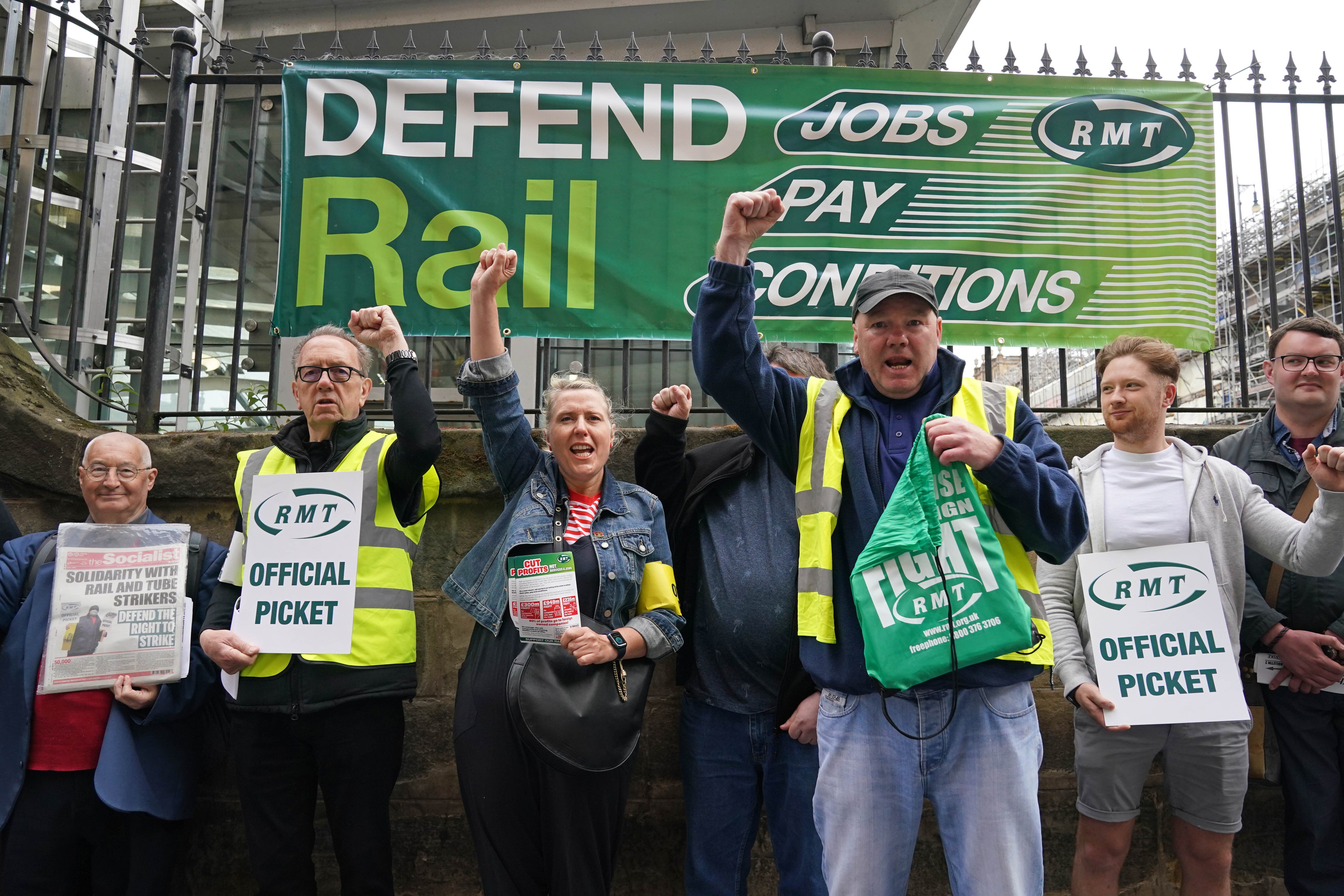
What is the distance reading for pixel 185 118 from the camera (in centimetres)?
425

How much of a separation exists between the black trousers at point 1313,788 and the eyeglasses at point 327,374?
3.33 metres

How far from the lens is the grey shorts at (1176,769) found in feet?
9.44

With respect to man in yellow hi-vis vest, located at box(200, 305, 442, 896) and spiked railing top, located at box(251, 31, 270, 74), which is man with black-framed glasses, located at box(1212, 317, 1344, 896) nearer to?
man in yellow hi-vis vest, located at box(200, 305, 442, 896)

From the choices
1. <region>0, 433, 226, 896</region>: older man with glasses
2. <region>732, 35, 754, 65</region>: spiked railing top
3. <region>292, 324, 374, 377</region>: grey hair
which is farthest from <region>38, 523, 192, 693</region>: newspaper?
<region>732, 35, 754, 65</region>: spiked railing top

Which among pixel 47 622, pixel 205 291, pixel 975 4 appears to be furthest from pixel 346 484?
pixel 975 4

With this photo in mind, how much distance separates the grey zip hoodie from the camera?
291cm

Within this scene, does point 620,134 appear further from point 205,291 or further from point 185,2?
point 185,2

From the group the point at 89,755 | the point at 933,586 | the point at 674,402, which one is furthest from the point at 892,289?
the point at 89,755

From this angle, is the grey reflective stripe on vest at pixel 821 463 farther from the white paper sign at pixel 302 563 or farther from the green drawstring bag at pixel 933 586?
the white paper sign at pixel 302 563

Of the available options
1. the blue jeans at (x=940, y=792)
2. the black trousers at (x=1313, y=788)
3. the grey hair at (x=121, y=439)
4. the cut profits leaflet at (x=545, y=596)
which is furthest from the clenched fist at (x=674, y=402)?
the black trousers at (x=1313, y=788)

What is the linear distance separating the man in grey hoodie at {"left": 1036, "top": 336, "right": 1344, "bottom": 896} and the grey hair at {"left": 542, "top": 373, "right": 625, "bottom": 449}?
157cm

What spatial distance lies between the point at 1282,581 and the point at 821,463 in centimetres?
187

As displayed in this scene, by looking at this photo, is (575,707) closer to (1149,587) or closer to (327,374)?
(327,374)

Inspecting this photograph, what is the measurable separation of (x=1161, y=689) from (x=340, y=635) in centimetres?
254
